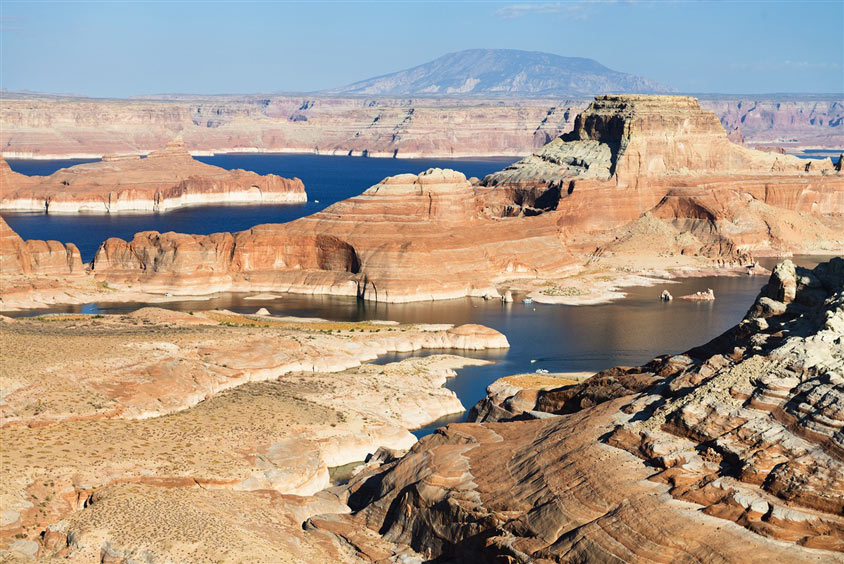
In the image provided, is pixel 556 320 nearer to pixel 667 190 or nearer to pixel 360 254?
pixel 360 254

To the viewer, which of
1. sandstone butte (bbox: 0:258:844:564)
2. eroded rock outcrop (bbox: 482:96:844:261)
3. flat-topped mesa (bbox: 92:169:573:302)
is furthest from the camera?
eroded rock outcrop (bbox: 482:96:844:261)

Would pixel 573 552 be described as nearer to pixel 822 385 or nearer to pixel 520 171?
pixel 822 385

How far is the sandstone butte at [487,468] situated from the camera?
37750mm

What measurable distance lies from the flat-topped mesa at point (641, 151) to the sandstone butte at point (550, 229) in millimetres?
279

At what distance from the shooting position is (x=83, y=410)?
195 ft

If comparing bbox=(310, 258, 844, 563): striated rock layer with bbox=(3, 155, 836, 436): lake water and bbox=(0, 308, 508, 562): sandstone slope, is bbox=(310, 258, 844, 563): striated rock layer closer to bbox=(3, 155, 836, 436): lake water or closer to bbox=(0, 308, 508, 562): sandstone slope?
bbox=(0, 308, 508, 562): sandstone slope

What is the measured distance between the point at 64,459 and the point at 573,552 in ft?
84.2

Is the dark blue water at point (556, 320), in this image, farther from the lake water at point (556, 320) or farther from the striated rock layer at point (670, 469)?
the striated rock layer at point (670, 469)

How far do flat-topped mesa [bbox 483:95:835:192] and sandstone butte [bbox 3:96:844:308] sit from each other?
0.28 m

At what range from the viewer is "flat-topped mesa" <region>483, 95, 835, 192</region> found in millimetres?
165000

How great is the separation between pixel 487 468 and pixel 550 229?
9764cm

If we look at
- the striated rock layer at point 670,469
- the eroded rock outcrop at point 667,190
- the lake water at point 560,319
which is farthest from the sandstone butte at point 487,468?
the eroded rock outcrop at point 667,190

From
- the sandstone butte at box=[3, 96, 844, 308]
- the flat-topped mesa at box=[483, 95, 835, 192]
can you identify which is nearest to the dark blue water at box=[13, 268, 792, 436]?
the sandstone butte at box=[3, 96, 844, 308]

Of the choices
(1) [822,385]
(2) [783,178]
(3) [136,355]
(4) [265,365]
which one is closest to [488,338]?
(4) [265,365]
